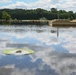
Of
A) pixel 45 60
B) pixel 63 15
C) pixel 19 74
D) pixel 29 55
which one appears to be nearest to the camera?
pixel 19 74

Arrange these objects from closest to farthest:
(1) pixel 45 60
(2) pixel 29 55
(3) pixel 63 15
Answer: (1) pixel 45 60, (2) pixel 29 55, (3) pixel 63 15

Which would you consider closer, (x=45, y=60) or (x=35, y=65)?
(x=35, y=65)

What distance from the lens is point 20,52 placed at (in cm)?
2867

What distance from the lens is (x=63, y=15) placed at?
179875 mm

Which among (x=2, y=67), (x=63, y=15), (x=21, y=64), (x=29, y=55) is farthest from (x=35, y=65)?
(x=63, y=15)

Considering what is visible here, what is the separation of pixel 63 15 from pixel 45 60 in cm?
15702

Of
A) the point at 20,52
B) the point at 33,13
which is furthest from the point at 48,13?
the point at 20,52

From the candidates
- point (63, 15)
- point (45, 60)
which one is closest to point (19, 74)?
point (45, 60)

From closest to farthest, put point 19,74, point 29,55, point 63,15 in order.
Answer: point 19,74
point 29,55
point 63,15

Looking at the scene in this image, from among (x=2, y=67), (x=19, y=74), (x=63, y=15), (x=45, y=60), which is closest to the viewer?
(x=19, y=74)

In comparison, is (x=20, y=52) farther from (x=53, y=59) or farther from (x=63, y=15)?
(x=63, y=15)

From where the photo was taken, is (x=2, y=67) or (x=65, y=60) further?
(x=65, y=60)

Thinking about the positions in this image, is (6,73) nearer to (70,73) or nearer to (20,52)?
(70,73)

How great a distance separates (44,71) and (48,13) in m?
172
